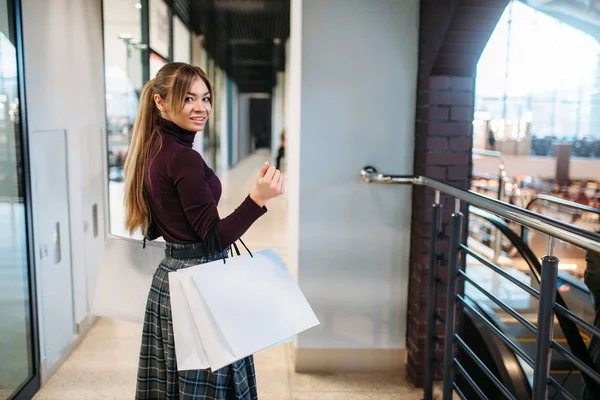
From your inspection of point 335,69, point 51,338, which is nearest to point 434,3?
point 335,69

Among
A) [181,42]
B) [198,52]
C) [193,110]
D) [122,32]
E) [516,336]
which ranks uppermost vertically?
[198,52]

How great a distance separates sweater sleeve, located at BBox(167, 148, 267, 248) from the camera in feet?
5.12

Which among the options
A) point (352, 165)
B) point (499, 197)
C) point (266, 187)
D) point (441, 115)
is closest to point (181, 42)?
point (499, 197)

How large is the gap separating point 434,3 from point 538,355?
1.75 meters

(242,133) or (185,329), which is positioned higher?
(242,133)

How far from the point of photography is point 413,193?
119 inches

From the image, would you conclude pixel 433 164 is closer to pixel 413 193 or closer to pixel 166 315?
pixel 413 193

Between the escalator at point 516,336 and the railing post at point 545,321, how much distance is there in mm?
345

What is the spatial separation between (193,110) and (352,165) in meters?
A: 1.49

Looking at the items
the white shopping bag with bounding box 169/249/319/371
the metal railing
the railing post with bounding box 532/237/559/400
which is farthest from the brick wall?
the white shopping bag with bounding box 169/249/319/371

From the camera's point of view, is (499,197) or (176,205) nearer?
(176,205)

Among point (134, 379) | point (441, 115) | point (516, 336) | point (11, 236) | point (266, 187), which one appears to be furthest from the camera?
point (516, 336)

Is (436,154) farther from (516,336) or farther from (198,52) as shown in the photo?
(198,52)

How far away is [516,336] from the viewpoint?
413 cm
